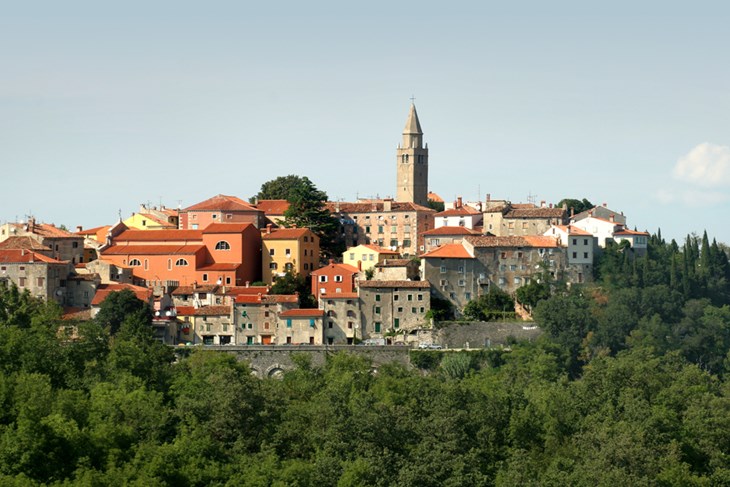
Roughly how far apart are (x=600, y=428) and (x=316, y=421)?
10878 mm

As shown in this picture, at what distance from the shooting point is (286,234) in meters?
97.4

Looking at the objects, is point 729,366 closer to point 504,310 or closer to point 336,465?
point 504,310

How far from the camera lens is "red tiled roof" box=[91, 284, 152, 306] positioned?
90.5 m

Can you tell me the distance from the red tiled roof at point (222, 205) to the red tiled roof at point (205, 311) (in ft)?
30.5

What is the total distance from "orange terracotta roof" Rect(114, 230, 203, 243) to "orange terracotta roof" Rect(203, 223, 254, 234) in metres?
0.73

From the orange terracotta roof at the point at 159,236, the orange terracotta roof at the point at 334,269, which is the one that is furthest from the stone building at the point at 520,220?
the orange terracotta roof at the point at 159,236

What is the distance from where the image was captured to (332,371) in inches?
3228

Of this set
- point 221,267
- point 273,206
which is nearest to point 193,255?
point 221,267

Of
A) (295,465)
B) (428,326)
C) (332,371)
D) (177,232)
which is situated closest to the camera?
→ (295,465)

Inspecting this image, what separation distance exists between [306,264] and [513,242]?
11065mm

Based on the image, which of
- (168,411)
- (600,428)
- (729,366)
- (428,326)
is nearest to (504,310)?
(428,326)

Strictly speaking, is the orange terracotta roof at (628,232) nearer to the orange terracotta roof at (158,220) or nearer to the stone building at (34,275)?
the orange terracotta roof at (158,220)

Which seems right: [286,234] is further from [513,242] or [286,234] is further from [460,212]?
[513,242]

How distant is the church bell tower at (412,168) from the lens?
10800 cm
